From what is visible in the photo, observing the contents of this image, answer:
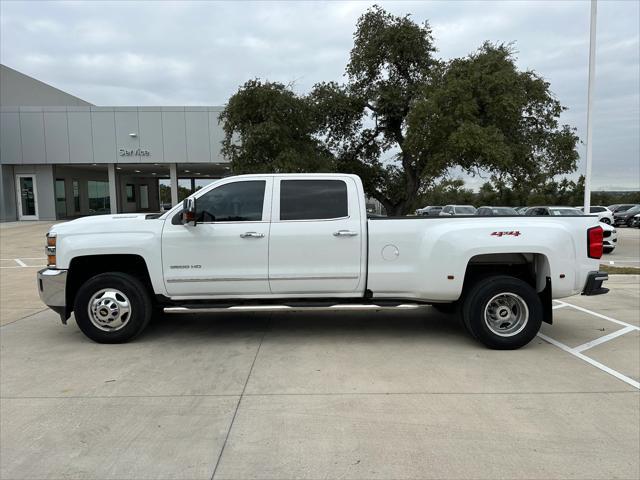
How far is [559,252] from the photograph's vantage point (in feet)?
18.4

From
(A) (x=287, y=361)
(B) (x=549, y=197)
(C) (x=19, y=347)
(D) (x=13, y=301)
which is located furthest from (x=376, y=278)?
(B) (x=549, y=197)

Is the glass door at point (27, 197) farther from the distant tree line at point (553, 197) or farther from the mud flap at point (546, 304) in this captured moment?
the mud flap at point (546, 304)

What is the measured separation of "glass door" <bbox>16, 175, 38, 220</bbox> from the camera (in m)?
33.4

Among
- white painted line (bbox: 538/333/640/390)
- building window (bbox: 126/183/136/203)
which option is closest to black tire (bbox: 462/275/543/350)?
white painted line (bbox: 538/333/640/390)

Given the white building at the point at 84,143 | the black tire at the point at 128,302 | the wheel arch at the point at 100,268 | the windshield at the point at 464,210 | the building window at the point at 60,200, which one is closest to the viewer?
the black tire at the point at 128,302

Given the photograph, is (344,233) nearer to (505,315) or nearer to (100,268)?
(505,315)

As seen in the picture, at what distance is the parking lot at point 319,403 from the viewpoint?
131 inches

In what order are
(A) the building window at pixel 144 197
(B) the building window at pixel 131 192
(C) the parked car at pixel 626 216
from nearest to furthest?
(C) the parked car at pixel 626 216 → (B) the building window at pixel 131 192 → (A) the building window at pixel 144 197

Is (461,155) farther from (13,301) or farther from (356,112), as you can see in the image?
(13,301)

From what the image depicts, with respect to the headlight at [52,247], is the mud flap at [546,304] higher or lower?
lower

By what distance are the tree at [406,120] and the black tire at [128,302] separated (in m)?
14.7

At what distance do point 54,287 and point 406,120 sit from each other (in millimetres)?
18316

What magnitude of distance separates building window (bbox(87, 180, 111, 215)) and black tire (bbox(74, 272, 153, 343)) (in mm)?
37510

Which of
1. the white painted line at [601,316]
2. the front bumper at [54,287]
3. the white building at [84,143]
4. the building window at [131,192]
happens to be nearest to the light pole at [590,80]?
the white painted line at [601,316]
